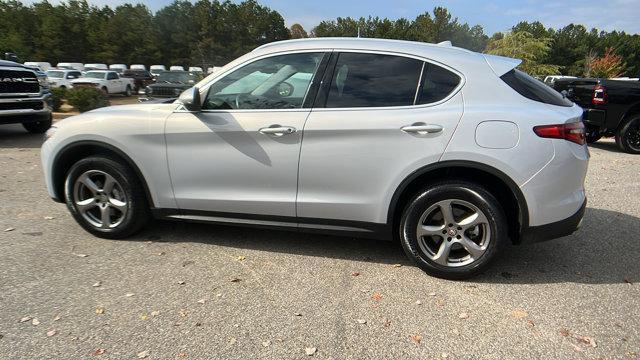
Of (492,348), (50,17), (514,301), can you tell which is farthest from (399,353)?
(50,17)

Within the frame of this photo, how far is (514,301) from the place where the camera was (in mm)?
3352

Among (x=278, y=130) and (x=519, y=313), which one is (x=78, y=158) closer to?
(x=278, y=130)

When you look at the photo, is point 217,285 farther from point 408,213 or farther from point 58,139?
point 58,139

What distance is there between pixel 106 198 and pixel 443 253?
292cm

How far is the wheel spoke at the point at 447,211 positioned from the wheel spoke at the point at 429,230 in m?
0.07

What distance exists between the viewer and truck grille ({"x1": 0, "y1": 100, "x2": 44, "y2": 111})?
28.7 feet

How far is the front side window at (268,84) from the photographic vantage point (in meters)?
3.77

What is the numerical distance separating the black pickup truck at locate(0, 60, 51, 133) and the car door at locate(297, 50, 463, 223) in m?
7.64

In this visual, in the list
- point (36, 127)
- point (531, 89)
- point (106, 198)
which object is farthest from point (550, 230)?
point (36, 127)

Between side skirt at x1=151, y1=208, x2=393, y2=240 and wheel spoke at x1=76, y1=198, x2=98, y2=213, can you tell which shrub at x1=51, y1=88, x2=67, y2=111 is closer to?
wheel spoke at x1=76, y1=198, x2=98, y2=213

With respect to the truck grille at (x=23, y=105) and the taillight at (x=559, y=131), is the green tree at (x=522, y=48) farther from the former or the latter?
the taillight at (x=559, y=131)

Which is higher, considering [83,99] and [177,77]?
[83,99]

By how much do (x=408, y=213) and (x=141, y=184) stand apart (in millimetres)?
2300

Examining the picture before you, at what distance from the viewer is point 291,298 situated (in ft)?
11.0
